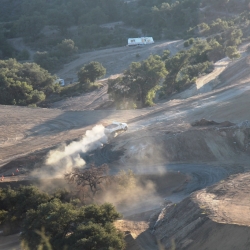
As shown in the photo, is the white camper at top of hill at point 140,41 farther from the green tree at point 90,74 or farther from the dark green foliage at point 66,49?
the green tree at point 90,74

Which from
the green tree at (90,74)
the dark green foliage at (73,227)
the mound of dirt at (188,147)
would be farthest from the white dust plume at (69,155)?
the green tree at (90,74)

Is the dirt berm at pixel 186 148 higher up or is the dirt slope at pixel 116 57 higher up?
the dirt slope at pixel 116 57

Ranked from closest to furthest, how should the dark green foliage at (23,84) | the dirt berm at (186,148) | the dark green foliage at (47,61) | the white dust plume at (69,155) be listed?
the white dust plume at (69,155) < the dirt berm at (186,148) < the dark green foliage at (23,84) < the dark green foliage at (47,61)

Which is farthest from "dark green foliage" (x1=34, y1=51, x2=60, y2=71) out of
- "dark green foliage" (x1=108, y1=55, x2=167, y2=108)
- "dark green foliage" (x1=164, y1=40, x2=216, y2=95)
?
"dark green foliage" (x1=108, y1=55, x2=167, y2=108)

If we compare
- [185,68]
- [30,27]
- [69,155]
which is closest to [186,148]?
[69,155]

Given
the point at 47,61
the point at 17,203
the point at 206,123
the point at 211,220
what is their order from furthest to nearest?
the point at 47,61 < the point at 206,123 < the point at 17,203 < the point at 211,220

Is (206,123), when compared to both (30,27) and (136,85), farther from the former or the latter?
(30,27)

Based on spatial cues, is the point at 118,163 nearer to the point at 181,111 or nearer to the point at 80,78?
the point at 181,111
